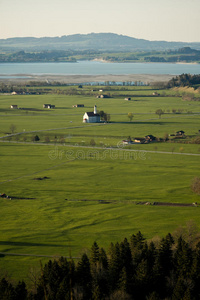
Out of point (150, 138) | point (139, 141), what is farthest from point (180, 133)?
point (139, 141)

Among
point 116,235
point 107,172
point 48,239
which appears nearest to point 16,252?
point 48,239

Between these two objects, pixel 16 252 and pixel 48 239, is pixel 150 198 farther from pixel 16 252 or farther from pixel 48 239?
pixel 16 252

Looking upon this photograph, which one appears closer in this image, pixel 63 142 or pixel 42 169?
pixel 42 169

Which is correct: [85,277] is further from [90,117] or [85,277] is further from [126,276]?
[90,117]

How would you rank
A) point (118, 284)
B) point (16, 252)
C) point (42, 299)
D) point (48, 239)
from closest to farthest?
point (42, 299) → point (118, 284) → point (16, 252) → point (48, 239)

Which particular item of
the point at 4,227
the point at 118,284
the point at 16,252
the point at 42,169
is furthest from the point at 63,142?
the point at 118,284

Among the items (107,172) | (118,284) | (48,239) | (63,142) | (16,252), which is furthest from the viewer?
(63,142)
